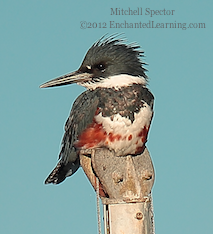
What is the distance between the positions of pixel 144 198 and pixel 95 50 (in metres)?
2.28

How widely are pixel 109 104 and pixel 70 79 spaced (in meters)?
0.78

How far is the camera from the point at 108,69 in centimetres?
672

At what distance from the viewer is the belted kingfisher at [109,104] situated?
21.3ft

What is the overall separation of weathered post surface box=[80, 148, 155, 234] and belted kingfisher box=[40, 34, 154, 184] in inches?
6.1

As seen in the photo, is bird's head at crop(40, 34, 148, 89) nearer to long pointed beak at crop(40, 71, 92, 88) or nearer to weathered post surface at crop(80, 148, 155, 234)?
long pointed beak at crop(40, 71, 92, 88)

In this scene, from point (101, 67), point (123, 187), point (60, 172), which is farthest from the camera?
point (60, 172)

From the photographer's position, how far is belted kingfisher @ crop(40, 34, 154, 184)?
648 centimetres

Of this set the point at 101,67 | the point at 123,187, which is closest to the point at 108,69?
the point at 101,67

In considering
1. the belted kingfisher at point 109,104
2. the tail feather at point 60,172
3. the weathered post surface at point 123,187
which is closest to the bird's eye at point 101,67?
the belted kingfisher at point 109,104

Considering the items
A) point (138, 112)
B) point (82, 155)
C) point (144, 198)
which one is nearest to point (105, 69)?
point (138, 112)

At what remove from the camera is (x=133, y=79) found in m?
6.71

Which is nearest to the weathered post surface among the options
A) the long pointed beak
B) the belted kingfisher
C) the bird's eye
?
the belted kingfisher

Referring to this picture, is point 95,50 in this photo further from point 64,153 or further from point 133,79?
point 64,153

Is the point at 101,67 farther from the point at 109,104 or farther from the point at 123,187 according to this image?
the point at 123,187
